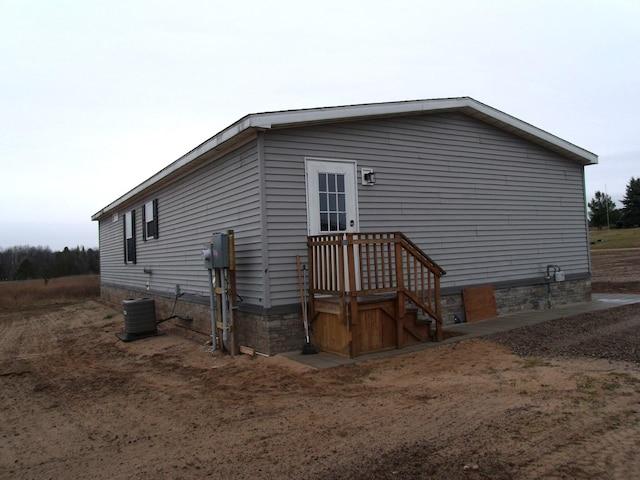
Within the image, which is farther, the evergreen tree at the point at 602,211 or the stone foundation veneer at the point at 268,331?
the evergreen tree at the point at 602,211

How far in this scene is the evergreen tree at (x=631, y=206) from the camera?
49.8 m

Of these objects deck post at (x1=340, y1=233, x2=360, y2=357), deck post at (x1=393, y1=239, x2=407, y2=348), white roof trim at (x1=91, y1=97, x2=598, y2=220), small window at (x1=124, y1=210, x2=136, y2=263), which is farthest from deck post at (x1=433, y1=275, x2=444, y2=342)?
small window at (x1=124, y1=210, x2=136, y2=263)

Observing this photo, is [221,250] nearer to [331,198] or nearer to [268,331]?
[268,331]

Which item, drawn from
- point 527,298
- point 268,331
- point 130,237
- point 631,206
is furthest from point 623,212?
point 268,331

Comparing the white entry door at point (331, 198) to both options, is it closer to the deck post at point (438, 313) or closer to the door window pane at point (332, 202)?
the door window pane at point (332, 202)

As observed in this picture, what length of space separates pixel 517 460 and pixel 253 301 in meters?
4.81

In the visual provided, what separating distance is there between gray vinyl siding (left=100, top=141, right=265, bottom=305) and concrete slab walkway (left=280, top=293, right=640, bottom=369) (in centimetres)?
129

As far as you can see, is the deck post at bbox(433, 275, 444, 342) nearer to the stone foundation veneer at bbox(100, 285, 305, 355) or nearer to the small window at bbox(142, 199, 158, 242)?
the stone foundation veneer at bbox(100, 285, 305, 355)

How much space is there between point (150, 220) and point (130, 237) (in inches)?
92.5

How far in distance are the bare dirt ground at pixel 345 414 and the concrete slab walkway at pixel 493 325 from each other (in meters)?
0.27

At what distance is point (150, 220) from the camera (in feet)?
41.1

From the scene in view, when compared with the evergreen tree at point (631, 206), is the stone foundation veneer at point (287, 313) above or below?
below

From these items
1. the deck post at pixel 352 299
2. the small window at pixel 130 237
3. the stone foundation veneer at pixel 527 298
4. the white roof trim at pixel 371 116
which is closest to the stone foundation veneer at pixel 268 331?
the deck post at pixel 352 299

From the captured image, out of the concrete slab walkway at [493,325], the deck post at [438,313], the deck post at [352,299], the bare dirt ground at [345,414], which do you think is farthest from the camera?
the deck post at [438,313]
